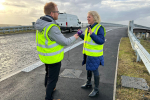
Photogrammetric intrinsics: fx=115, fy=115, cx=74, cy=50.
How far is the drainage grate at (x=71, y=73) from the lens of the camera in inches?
159

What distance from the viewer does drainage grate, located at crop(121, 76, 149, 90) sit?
3.28 m

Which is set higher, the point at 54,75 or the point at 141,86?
the point at 54,75

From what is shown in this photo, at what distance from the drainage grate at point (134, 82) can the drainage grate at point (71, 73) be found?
58.5 inches

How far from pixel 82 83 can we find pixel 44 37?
199cm

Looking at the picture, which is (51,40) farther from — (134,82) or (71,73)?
(134,82)

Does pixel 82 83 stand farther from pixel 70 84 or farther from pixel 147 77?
pixel 147 77

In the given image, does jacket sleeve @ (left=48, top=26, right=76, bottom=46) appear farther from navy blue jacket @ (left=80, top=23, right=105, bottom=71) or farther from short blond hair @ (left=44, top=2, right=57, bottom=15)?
navy blue jacket @ (left=80, top=23, right=105, bottom=71)

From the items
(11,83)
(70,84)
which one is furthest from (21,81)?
(70,84)

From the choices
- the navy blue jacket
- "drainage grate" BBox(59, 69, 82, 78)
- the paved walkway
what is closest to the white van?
"drainage grate" BBox(59, 69, 82, 78)

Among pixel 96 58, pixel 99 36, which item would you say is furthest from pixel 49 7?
pixel 96 58

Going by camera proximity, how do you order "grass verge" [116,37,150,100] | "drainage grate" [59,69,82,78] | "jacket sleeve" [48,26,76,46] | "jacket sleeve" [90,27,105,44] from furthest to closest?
"drainage grate" [59,69,82,78] < "grass verge" [116,37,150,100] < "jacket sleeve" [90,27,105,44] < "jacket sleeve" [48,26,76,46]

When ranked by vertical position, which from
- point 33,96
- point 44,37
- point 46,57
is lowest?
point 33,96

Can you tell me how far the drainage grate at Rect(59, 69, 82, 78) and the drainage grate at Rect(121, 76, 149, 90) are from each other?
4.88 feet

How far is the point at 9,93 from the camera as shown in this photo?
10.0 ft
